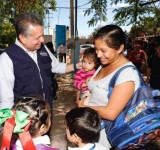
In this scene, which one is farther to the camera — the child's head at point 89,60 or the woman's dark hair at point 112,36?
the child's head at point 89,60

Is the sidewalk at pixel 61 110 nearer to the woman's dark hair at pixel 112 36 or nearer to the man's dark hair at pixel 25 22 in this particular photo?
the man's dark hair at pixel 25 22

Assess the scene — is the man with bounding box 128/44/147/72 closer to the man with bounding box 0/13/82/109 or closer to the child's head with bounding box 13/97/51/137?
the man with bounding box 0/13/82/109

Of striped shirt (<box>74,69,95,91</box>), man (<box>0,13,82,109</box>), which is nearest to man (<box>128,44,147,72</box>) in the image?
striped shirt (<box>74,69,95,91</box>)

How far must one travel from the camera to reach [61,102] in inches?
276

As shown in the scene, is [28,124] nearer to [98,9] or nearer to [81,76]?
[81,76]

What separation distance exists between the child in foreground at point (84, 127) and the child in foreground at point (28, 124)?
20cm

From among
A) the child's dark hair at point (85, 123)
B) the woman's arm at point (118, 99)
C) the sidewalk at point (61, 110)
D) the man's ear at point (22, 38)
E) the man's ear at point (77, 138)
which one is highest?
the man's ear at point (22, 38)

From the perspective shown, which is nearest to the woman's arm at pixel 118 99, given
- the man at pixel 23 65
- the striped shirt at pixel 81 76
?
the man at pixel 23 65

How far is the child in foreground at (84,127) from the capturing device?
182 cm

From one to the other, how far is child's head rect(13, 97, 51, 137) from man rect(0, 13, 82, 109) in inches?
20.1

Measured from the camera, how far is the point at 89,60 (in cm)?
305

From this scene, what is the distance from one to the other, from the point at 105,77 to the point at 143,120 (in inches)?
17.0

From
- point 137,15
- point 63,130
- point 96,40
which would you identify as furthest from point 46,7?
point 96,40

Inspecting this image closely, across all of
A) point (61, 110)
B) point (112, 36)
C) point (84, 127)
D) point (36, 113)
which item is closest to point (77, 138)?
point (84, 127)
